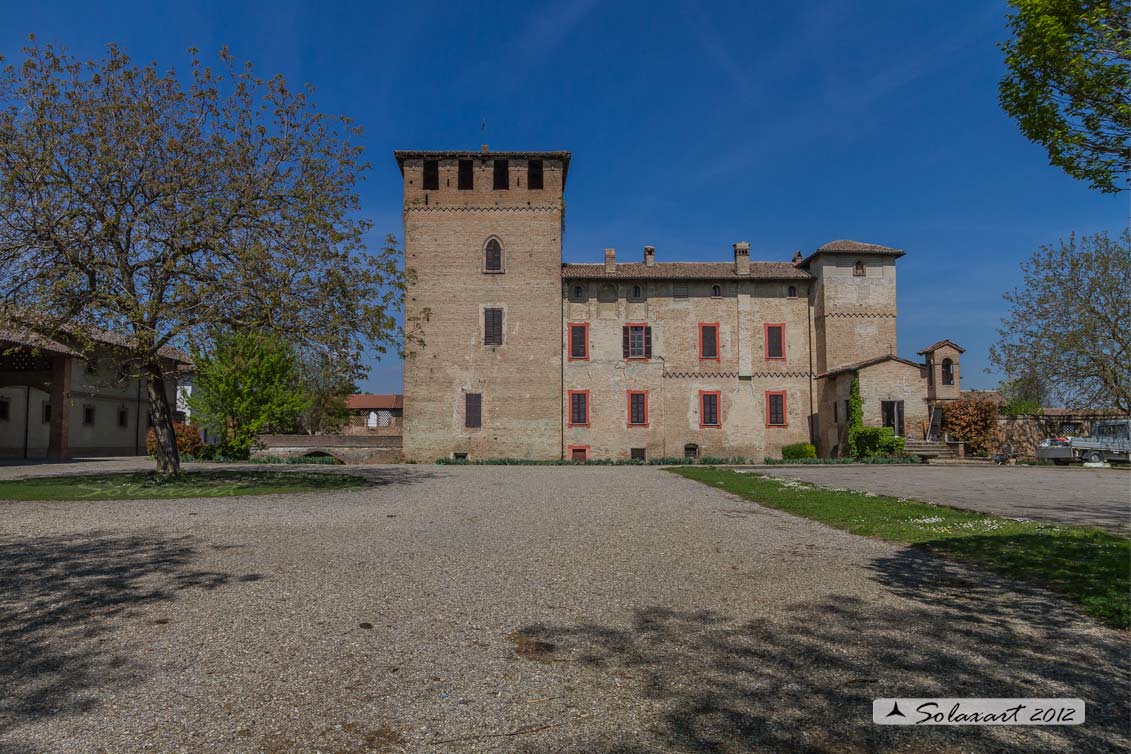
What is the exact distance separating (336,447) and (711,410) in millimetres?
17782

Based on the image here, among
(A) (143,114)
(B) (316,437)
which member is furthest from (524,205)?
(A) (143,114)

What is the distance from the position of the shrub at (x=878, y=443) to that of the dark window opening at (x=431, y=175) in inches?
890

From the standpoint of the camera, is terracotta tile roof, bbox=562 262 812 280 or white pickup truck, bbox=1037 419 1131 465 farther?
terracotta tile roof, bbox=562 262 812 280

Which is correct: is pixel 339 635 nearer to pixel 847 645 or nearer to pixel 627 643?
pixel 627 643

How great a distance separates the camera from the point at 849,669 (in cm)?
384

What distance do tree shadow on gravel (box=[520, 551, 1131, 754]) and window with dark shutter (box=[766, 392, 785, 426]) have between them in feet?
91.2

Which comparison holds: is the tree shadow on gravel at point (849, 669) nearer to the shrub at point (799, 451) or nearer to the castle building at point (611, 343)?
the castle building at point (611, 343)

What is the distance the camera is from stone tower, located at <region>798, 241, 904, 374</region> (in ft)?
105

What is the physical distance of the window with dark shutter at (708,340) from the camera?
107 feet

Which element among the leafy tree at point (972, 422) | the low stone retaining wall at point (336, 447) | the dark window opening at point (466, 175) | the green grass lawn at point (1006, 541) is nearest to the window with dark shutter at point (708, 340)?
the leafy tree at point (972, 422)

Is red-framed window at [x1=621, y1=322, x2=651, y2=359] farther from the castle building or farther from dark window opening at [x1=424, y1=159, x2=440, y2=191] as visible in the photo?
dark window opening at [x1=424, y1=159, x2=440, y2=191]

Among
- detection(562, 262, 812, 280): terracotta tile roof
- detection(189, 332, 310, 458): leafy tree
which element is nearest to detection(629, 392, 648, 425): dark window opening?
detection(562, 262, 812, 280): terracotta tile roof

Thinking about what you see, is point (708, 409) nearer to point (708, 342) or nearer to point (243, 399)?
point (708, 342)

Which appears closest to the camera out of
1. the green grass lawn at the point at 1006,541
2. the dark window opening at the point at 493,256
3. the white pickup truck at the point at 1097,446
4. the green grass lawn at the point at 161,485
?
the green grass lawn at the point at 1006,541
